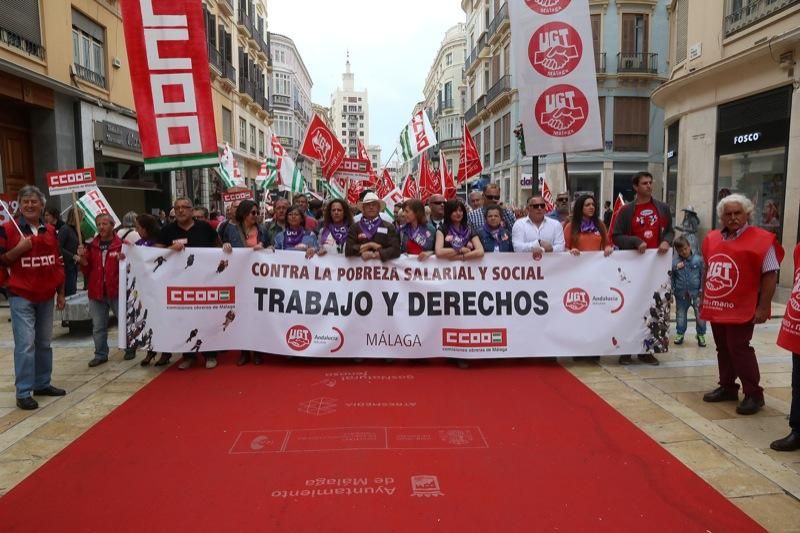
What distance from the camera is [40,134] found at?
13.0 m

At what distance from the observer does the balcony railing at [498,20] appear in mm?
33312

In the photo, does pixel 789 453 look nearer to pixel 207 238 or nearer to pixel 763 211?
pixel 207 238

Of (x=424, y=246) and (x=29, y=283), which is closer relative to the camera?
(x=29, y=283)

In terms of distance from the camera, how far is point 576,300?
6191 mm

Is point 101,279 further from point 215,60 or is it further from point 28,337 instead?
point 215,60

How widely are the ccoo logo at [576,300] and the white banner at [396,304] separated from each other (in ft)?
0.04

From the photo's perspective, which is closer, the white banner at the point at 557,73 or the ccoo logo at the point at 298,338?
the ccoo logo at the point at 298,338

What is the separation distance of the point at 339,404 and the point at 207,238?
2.67 meters

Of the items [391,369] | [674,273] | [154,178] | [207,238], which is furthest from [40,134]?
[674,273]

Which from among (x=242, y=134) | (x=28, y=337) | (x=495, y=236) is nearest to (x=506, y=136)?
(x=242, y=134)

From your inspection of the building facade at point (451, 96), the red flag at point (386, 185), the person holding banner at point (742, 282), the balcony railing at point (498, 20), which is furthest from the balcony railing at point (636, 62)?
the building facade at point (451, 96)

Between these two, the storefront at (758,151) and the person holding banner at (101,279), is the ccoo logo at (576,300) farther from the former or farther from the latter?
the storefront at (758,151)

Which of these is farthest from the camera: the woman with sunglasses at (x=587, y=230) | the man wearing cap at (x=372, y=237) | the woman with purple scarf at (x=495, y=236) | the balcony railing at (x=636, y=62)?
the balcony railing at (x=636, y=62)

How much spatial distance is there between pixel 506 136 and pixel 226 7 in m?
17.1
